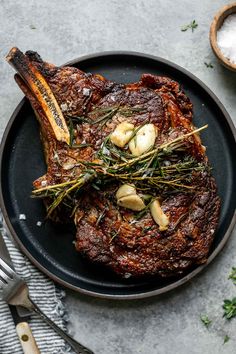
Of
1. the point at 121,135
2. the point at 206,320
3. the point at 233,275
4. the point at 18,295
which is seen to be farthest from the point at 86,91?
the point at 206,320

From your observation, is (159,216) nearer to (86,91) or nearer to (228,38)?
(86,91)

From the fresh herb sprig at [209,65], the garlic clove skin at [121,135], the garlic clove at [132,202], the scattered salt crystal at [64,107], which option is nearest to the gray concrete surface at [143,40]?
the fresh herb sprig at [209,65]

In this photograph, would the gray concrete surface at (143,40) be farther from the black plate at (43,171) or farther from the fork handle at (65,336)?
the fork handle at (65,336)

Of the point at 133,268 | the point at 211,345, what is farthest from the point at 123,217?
the point at 211,345

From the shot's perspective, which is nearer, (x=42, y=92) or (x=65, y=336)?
(x=42, y=92)

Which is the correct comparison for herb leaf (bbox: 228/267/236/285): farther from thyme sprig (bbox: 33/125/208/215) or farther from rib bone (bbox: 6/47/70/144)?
rib bone (bbox: 6/47/70/144)

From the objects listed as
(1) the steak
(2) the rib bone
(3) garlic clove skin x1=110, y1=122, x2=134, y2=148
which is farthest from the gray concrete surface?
(3) garlic clove skin x1=110, y1=122, x2=134, y2=148

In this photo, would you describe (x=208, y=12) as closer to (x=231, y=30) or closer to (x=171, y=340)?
(x=231, y=30)
